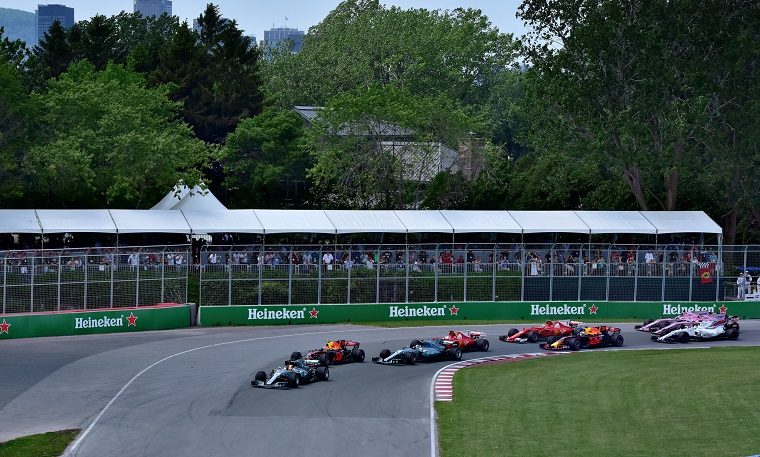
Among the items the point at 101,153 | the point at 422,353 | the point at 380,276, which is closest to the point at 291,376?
the point at 422,353

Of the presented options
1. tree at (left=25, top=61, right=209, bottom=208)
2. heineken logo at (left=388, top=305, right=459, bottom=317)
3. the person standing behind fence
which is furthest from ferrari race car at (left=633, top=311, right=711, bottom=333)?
tree at (left=25, top=61, right=209, bottom=208)

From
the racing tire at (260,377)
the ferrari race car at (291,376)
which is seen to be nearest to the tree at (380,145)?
the ferrari race car at (291,376)

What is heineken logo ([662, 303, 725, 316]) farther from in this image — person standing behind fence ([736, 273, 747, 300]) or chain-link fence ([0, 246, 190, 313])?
chain-link fence ([0, 246, 190, 313])

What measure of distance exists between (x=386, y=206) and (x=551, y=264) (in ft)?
73.6

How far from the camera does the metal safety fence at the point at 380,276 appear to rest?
47.2 m

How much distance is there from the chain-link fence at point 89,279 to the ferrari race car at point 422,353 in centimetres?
1219

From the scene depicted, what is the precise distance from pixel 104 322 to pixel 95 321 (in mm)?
401

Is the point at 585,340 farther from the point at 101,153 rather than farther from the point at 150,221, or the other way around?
the point at 101,153

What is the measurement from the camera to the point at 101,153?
6912 centimetres

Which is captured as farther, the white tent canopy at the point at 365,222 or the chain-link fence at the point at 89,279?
the white tent canopy at the point at 365,222

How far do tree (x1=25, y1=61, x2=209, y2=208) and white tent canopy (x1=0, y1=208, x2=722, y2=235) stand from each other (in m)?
4.40

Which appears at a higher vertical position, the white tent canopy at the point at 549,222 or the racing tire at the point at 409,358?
the white tent canopy at the point at 549,222

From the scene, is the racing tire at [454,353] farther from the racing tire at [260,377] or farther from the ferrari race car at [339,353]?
the racing tire at [260,377]

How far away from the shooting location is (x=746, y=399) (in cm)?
3400
